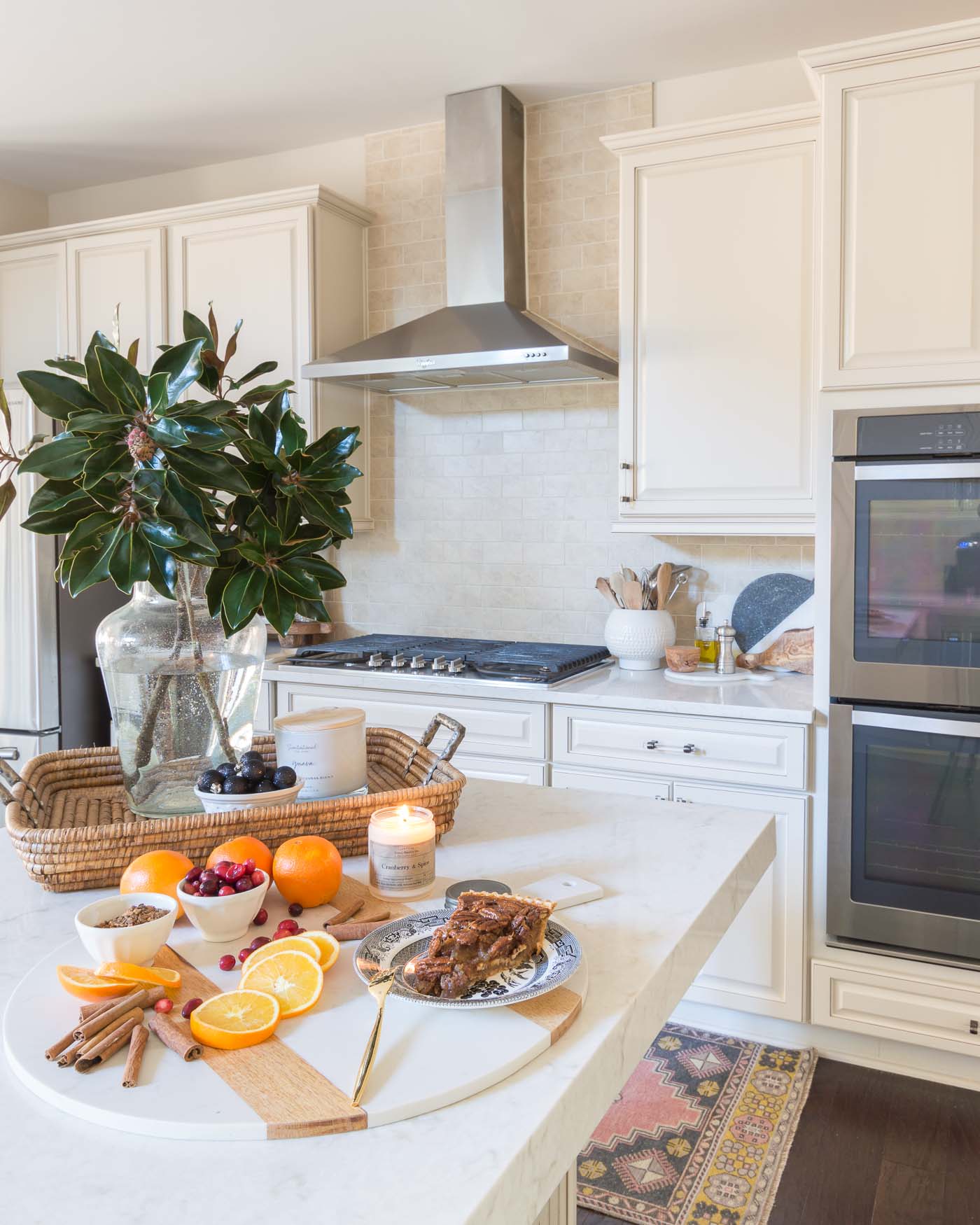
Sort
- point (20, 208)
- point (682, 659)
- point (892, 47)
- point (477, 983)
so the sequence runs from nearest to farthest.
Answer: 1. point (477, 983)
2. point (892, 47)
3. point (682, 659)
4. point (20, 208)

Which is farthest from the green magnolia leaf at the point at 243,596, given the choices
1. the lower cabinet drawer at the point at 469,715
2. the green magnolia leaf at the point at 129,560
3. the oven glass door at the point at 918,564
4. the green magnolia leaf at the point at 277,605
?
the oven glass door at the point at 918,564

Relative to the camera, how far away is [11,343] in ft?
13.8

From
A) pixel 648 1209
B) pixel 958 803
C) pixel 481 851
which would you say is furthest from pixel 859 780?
pixel 481 851

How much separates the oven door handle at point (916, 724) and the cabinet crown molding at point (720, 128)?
1603mm

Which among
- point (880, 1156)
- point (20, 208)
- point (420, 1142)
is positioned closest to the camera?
point (420, 1142)

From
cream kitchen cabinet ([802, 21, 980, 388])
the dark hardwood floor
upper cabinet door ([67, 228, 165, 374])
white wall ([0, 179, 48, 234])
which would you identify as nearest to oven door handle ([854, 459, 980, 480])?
cream kitchen cabinet ([802, 21, 980, 388])

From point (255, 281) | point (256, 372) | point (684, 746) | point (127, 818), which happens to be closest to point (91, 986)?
point (127, 818)

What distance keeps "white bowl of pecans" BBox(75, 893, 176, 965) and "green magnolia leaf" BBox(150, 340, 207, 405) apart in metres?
0.61

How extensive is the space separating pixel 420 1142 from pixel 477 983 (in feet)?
0.75

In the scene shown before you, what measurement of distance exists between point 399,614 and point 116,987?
9.56 feet

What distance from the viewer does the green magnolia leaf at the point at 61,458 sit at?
1229 mm

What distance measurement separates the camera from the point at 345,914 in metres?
1.19

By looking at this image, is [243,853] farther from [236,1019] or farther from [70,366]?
[70,366]

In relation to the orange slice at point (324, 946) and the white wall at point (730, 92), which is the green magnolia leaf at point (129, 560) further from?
the white wall at point (730, 92)
